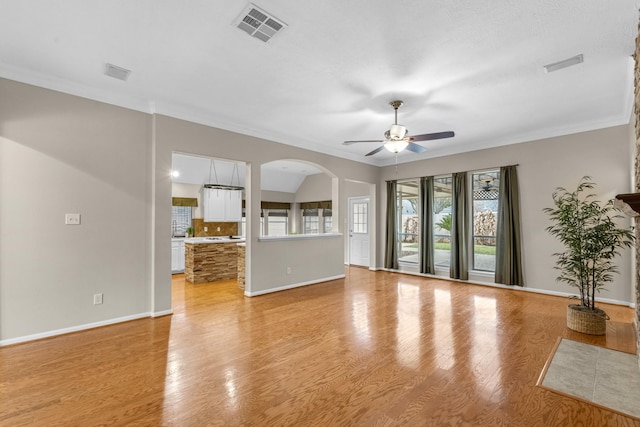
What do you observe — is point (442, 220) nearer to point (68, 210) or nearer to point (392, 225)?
point (392, 225)

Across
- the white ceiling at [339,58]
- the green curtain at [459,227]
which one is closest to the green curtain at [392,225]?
the green curtain at [459,227]

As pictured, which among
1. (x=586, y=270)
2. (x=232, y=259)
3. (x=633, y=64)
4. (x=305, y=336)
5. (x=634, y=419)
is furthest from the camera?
(x=232, y=259)

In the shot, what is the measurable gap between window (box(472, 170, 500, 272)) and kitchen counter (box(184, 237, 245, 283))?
511cm

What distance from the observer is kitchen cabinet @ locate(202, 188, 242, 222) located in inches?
315

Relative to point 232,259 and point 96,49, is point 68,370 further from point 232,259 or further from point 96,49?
point 232,259

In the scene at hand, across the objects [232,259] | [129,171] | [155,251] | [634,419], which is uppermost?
[129,171]

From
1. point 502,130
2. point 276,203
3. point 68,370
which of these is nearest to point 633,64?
point 502,130

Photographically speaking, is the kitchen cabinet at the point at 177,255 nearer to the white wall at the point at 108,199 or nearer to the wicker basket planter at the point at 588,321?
the white wall at the point at 108,199

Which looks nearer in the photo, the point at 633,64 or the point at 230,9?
the point at 230,9

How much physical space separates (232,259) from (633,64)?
689 centimetres

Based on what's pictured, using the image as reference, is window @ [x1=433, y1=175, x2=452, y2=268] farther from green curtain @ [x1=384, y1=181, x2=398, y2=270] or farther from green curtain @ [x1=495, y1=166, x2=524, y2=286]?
green curtain @ [x1=495, y1=166, x2=524, y2=286]

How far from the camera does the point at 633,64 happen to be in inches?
120

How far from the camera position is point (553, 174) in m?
5.24

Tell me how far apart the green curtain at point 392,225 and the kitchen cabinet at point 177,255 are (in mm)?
5156
